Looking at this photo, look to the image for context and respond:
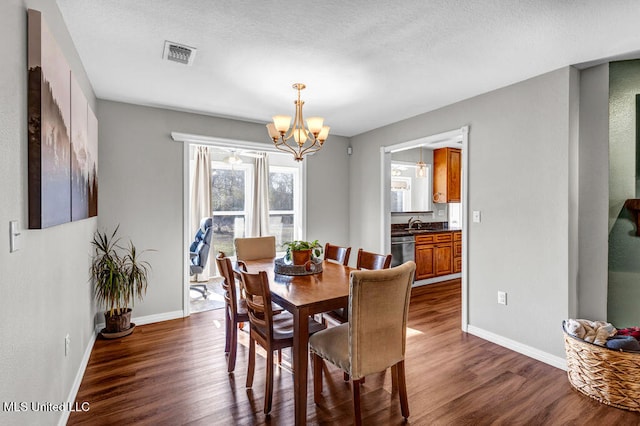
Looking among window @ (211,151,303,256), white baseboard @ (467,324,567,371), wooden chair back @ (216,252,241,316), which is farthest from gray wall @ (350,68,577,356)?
window @ (211,151,303,256)

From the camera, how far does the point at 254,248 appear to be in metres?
3.45

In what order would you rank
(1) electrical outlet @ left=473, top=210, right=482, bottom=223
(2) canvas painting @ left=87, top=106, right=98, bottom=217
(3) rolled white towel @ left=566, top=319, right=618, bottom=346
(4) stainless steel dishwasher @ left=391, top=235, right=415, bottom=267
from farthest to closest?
(4) stainless steel dishwasher @ left=391, top=235, right=415, bottom=267, (1) electrical outlet @ left=473, top=210, right=482, bottom=223, (2) canvas painting @ left=87, top=106, right=98, bottom=217, (3) rolled white towel @ left=566, top=319, right=618, bottom=346

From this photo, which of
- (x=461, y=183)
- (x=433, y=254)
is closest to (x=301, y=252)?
(x=461, y=183)

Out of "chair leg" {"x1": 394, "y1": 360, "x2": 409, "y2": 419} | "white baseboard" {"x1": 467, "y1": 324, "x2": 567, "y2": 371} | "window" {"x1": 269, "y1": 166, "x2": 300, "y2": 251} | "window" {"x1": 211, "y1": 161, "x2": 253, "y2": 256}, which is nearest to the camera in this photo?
"chair leg" {"x1": 394, "y1": 360, "x2": 409, "y2": 419}

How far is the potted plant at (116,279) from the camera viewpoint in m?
3.03

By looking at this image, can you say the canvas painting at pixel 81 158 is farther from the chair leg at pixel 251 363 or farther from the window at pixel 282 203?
the window at pixel 282 203

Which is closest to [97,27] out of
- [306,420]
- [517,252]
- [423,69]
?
[423,69]

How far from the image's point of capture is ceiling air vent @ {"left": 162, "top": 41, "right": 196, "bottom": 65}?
2.25 meters

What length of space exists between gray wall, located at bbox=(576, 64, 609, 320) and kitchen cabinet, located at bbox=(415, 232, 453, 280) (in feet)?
8.38

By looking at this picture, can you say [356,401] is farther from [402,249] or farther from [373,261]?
[402,249]

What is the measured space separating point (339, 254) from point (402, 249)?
2.08 m

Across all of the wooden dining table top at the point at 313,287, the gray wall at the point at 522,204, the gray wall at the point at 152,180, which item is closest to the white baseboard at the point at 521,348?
the gray wall at the point at 522,204

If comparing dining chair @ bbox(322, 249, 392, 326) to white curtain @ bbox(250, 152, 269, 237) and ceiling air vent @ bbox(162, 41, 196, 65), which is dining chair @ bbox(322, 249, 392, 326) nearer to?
ceiling air vent @ bbox(162, 41, 196, 65)

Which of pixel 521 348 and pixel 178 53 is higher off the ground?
pixel 178 53
